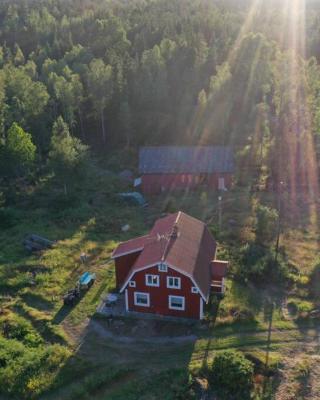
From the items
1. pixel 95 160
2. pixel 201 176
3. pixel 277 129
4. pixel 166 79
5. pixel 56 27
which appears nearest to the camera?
pixel 201 176

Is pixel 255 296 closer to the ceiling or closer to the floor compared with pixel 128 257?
closer to the floor

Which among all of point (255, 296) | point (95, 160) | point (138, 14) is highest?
point (138, 14)

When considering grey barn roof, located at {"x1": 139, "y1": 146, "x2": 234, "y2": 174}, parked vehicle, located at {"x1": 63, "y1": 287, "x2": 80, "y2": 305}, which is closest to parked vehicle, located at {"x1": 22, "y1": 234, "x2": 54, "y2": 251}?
parked vehicle, located at {"x1": 63, "y1": 287, "x2": 80, "y2": 305}

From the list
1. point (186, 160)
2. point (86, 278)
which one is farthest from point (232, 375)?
point (186, 160)

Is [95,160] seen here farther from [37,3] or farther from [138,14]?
[37,3]

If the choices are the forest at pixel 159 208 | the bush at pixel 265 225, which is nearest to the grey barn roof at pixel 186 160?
the forest at pixel 159 208

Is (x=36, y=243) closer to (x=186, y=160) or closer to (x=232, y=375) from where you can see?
(x=186, y=160)


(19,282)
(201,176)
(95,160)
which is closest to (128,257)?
(19,282)
